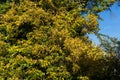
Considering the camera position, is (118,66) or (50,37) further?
(118,66)

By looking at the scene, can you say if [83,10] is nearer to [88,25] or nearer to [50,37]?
[88,25]

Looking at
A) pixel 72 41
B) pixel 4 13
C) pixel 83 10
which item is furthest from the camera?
pixel 83 10

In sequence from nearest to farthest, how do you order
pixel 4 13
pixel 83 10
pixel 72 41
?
pixel 72 41 < pixel 4 13 < pixel 83 10

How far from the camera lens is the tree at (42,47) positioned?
2680cm

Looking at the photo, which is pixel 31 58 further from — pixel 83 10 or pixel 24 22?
pixel 83 10

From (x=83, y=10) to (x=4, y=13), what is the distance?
22.7ft

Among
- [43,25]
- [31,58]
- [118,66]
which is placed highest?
[43,25]

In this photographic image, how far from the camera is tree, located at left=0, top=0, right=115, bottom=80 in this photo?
2680 centimetres

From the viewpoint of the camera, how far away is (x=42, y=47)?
26.6 meters

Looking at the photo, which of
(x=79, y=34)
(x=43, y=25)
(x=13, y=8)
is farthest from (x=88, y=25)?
(x=13, y=8)

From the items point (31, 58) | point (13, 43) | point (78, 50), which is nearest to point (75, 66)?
point (78, 50)

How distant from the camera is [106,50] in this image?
32469 millimetres

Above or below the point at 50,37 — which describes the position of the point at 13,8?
above

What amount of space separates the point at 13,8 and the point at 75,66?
6.29 m
